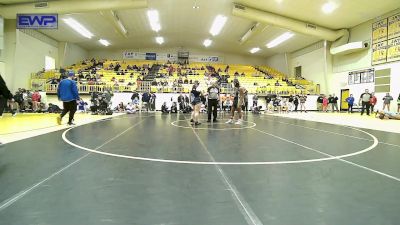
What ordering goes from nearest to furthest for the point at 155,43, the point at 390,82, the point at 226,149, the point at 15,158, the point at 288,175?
the point at 288,175, the point at 15,158, the point at 226,149, the point at 390,82, the point at 155,43

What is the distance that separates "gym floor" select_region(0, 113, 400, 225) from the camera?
2297 mm

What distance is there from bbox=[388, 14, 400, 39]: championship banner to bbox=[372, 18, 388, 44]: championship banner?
16.1 inches

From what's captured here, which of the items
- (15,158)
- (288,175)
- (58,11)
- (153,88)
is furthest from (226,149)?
(153,88)

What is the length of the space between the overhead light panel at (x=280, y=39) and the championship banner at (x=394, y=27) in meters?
8.35

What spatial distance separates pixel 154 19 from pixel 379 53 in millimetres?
17795

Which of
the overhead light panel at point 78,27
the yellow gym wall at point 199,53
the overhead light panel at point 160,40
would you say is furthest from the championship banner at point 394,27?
the overhead light panel at point 78,27

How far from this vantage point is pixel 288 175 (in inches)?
140

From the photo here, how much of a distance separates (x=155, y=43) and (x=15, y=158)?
3187 centimetres

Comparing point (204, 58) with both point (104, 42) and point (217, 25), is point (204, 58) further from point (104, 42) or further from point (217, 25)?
point (104, 42)

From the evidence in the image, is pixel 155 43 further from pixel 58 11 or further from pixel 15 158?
pixel 15 158

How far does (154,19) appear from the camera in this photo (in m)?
25.4

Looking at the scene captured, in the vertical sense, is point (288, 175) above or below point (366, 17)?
below

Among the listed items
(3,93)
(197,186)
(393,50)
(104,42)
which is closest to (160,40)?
(104,42)

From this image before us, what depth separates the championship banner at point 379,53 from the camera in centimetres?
2159
